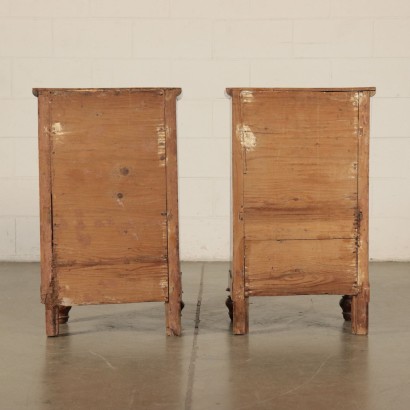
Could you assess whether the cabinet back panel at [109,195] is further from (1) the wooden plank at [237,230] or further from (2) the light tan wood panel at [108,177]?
(1) the wooden plank at [237,230]

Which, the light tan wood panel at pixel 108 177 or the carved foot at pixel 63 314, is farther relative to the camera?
the carved foot at pixel 63 314

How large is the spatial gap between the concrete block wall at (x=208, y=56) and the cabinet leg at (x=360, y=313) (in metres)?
1.76

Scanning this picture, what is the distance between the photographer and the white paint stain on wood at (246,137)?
245 cm

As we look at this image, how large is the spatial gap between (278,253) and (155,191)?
48cm

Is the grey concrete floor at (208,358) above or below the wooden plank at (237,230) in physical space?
below

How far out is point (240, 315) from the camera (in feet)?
8.28

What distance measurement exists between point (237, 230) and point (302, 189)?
26 centimetres

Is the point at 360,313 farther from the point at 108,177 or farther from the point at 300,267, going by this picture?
the point at 108,177

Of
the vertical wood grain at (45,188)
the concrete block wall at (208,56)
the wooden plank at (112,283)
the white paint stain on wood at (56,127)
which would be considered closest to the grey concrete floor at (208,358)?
the wooden plank at (112,283)

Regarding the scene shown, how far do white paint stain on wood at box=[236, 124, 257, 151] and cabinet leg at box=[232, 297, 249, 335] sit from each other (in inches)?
20.8

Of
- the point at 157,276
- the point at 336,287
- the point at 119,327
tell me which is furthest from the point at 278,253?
the point at 119,327

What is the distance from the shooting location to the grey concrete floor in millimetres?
1901

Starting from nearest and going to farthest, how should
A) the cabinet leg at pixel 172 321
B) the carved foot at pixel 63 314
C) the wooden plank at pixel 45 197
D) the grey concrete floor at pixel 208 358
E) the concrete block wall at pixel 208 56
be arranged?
the grey concrete floor at pixel 208 358, the wooden plank at pixel 45 197, the cabinet leg at pixel 172 321, the carved foot at pixel 63 314, the concrete block wall at pixel 208 56

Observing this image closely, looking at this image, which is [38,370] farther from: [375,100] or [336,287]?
[375,100]
